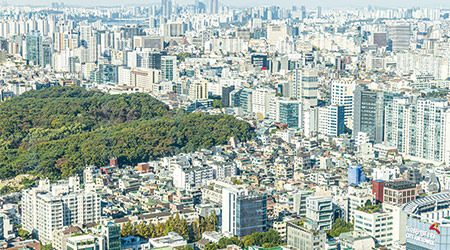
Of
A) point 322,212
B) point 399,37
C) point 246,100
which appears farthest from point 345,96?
point 399,37

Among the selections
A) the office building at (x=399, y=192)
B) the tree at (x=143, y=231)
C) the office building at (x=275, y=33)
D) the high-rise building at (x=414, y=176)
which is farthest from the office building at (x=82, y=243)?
the office building at (x=275, y=33)

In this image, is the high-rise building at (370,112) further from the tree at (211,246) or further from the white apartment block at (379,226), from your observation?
the tree at (211,246)

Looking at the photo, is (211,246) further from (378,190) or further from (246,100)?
(246,100)

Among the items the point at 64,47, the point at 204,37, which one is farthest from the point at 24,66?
the point at 204,37

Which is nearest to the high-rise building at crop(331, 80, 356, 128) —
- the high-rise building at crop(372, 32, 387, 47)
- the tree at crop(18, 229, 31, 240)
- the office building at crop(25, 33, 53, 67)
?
the tree at crop(18, 229, 31, 240)

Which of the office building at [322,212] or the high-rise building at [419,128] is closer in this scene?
the office building at [322,212]

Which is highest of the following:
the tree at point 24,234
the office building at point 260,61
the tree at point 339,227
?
the office building at point 260,61

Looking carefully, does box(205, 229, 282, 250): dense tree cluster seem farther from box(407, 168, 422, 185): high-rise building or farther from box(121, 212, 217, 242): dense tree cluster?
box(407, 168, 422, 185): high-rise building
